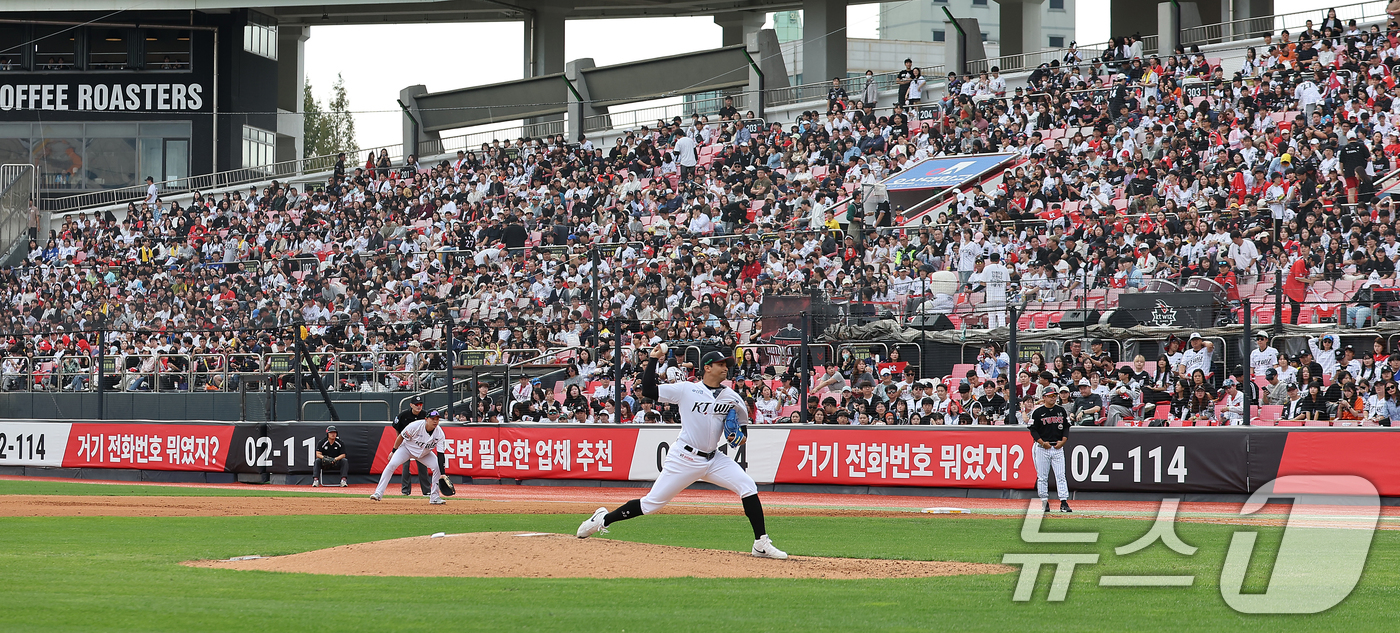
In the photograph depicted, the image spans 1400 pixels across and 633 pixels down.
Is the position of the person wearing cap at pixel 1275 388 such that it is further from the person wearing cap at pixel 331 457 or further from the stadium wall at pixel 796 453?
the person wearing cap at pixel 331 457

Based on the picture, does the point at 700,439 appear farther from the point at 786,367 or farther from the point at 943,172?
the point at 943,172

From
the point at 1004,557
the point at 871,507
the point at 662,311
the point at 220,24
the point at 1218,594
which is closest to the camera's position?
the point at 1218,594

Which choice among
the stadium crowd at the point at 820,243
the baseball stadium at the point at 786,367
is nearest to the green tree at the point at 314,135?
the baseball stadium at the point at 786,367

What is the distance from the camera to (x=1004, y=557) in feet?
40.3

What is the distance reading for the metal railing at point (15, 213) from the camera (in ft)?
158

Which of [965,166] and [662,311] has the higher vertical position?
[965,166]

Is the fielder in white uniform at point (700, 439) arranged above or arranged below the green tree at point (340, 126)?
below

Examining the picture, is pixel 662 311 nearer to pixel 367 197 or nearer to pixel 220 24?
pixel 367 197

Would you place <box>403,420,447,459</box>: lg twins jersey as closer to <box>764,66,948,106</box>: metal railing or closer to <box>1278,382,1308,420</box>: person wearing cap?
<box>1278,382,1308,420</box>: person wearing cap

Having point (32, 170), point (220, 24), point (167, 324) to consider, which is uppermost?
point (220, 24)

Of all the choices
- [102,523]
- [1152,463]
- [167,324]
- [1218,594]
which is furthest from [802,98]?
[1218,594]

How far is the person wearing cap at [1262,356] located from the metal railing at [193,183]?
114 feet

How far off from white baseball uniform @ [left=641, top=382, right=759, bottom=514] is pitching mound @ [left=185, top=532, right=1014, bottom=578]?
0.53m

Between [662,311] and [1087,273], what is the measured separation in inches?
326
